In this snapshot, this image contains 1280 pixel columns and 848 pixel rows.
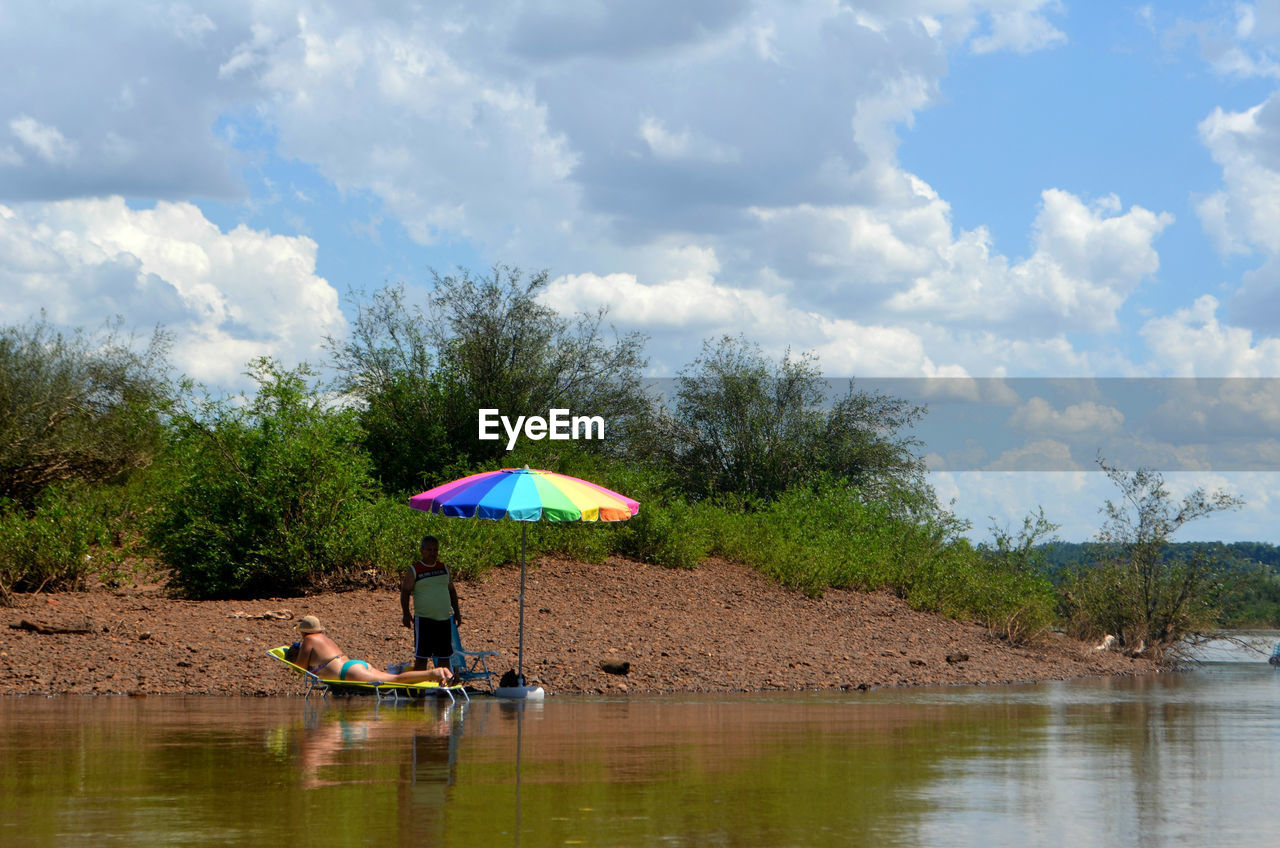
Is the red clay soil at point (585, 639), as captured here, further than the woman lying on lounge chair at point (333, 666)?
Yes

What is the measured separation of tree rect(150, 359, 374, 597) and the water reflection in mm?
7771

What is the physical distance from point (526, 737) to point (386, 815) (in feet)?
14.2

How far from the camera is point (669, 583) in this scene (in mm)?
25734

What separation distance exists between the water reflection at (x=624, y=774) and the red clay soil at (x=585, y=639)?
5.50 feet

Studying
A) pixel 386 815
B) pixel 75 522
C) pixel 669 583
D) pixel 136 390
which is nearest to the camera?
pixel 386 815

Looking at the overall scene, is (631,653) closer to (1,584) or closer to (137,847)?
(1,584)

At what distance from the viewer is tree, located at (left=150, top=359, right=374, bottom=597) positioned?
75.4 ft

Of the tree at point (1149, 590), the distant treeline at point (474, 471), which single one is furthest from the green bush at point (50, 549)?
the tree at point (1149, 590)

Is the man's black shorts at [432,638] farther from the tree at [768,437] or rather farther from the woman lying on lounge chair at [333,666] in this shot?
the tree at [768,437]

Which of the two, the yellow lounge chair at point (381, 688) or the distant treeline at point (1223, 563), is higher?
the distant treeline at point (1223, 563)

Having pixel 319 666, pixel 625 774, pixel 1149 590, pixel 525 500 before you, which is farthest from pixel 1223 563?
pixel 625 774

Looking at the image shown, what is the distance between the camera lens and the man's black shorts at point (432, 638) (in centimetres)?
1585

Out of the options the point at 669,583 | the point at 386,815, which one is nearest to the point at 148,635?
the point at 669,583

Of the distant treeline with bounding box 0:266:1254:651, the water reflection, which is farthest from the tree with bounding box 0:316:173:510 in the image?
the water reflection
